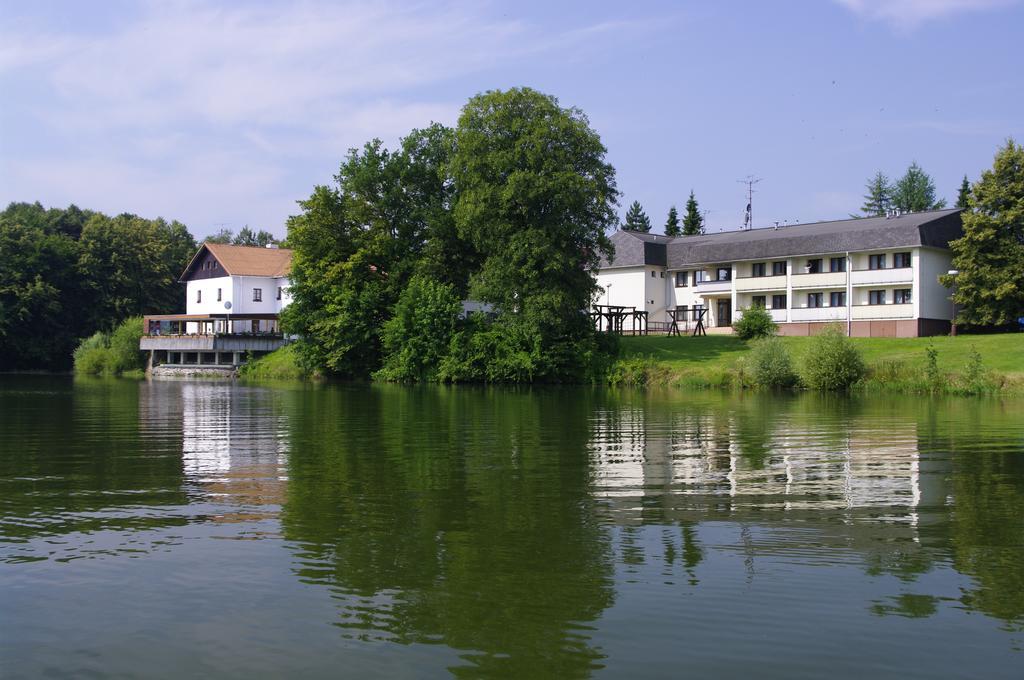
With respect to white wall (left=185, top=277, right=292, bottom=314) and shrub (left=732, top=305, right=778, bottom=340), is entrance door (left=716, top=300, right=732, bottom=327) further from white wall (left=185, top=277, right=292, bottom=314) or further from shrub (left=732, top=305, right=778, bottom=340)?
white wall (left=185, top=277, right=292, bottom=314)

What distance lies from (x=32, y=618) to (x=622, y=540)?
6289mm

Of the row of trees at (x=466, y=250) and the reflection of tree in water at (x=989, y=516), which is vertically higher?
the row of trees at (x=466, y=250)

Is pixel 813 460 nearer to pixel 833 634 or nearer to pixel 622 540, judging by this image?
pixel 622 540

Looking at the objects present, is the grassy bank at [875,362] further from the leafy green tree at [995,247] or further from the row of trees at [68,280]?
the row of trees at [68,280]

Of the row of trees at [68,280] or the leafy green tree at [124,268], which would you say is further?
the leafy green tree at [124,268]

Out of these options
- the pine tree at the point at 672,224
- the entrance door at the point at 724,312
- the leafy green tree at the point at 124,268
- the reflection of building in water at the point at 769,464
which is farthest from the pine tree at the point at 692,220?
the reflection of building in water at the point at 769,464

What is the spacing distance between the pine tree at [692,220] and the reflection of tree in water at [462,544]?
315ft

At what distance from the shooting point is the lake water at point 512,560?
768 centimetres

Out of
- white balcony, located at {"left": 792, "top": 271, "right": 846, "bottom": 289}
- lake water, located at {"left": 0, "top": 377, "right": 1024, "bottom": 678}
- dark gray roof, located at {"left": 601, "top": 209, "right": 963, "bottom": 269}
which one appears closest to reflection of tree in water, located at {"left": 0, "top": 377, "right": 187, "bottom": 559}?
lake water, located at {"left": 0, "top": 377, "right": 1024, "bottom": 678}

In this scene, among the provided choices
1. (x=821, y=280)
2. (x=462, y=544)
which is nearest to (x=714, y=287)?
(x=821, y=280)

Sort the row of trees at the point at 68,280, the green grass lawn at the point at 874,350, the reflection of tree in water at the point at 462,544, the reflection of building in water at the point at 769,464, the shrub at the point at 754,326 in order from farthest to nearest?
the row of trees at the point at 68,280 → the shrub at the point at 754,326 → the green grass lawn at the point at 874,350 → the reflection of building in water at the point at 769,464 → the reflection of tree in water at the point at 462,544

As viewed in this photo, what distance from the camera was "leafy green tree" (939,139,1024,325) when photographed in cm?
6200

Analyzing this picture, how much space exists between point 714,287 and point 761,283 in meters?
4.44

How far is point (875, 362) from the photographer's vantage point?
4906 centimetres
